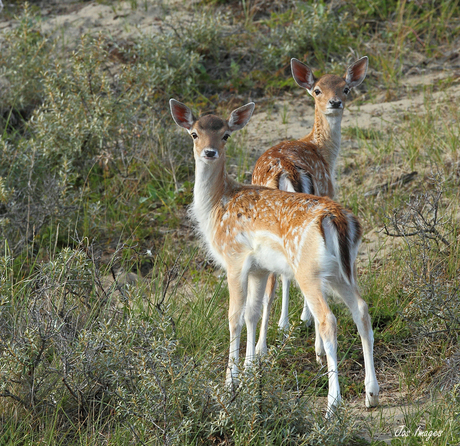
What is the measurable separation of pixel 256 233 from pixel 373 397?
4.55ft

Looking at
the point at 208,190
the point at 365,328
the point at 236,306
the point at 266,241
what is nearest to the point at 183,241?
the point at 208,190

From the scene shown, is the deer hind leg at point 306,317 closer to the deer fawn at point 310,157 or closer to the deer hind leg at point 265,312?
the deer fawn at point 310,157

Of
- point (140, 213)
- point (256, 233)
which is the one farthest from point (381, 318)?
point (140, 213)

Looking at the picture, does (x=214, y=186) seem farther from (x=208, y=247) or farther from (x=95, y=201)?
(x=95, y=201)

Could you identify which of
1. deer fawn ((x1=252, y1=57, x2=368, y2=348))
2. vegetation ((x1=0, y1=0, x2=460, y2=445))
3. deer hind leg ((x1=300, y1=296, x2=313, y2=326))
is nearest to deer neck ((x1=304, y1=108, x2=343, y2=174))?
deer fawn ((x1=252, y1=57, x2=368, y2=348))

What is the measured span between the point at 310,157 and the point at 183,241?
68.2 inches

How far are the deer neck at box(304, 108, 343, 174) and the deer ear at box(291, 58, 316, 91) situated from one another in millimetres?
471

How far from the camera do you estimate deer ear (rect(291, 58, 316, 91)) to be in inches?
286

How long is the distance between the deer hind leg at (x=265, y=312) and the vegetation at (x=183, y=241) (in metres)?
0.14

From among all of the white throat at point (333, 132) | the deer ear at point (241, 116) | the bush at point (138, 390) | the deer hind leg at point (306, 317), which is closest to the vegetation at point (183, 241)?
the bush at point (138, 390)

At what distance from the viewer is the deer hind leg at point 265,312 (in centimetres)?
538

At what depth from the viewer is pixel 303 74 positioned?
7.36m

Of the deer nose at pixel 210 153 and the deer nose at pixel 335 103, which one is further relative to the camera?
the deer nose at pixel 335 103

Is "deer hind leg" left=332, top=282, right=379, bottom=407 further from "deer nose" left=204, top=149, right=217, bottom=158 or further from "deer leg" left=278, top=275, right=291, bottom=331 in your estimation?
"deer nose" left=204, top=149, right=217, bottom=158
